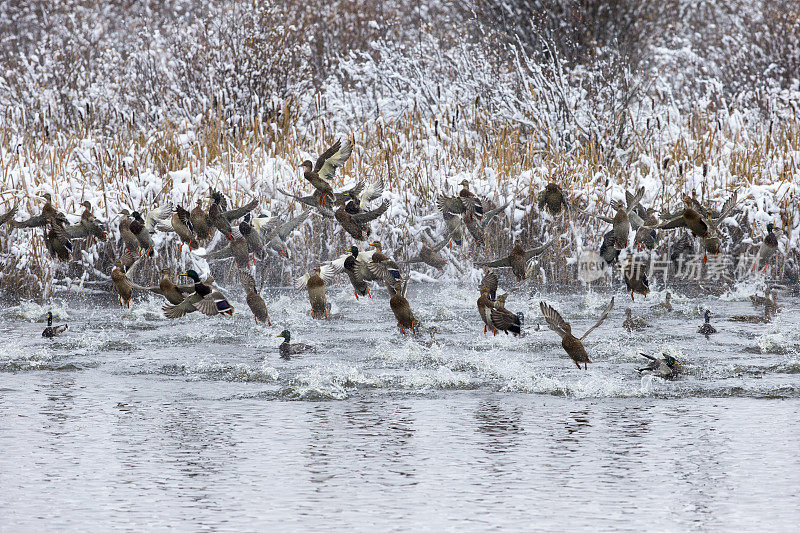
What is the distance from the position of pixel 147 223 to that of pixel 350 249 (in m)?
2.61

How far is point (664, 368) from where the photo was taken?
9516 millimetres

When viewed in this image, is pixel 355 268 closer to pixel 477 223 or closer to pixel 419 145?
pixel 477 223

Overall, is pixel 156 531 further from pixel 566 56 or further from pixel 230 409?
pixel 566 56

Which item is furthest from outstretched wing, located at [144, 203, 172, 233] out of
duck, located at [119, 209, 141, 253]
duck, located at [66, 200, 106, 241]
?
duck, located at [66, 200, 106, 241]

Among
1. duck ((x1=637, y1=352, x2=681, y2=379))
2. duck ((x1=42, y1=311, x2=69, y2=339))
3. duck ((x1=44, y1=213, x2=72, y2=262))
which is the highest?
duck ((x1=44, y1=213, x2=72, y2=262))

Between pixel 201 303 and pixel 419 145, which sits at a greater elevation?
pixel 419 145

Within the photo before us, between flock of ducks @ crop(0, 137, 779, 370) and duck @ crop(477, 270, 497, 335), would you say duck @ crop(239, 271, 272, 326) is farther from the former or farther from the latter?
duck @ crop(477, 270, 497, 335)

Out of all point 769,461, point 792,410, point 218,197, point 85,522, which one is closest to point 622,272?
point 218,197

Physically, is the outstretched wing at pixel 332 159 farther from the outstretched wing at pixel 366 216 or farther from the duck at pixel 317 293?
the duck at pixel 317 293

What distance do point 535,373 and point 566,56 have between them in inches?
602

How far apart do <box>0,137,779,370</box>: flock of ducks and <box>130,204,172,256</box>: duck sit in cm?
1

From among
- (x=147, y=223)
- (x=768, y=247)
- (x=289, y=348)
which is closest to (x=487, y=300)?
(x=289, y=348)

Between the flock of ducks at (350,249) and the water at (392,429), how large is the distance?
37 cm

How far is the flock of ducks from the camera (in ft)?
33.8
